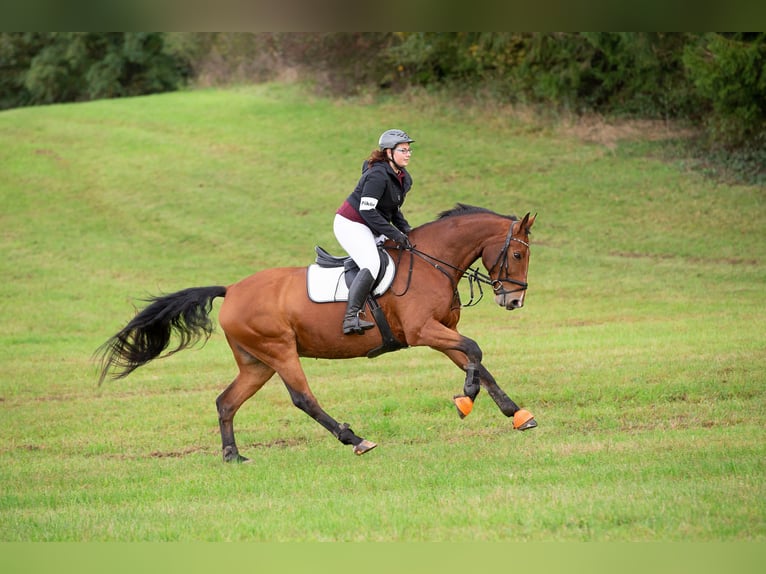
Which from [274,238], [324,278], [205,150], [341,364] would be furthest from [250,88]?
[324,278]

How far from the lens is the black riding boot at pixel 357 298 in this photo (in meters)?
9.71

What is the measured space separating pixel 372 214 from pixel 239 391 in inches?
95.1

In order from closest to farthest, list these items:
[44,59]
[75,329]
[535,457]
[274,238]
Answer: [535,457] → [75,329] → [274,238] → [44,59]

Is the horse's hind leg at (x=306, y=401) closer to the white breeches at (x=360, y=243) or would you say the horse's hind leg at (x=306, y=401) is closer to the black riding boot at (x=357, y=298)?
the black riding boot at (x=357, y=298)

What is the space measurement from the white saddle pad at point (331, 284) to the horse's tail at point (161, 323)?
1.09 metres

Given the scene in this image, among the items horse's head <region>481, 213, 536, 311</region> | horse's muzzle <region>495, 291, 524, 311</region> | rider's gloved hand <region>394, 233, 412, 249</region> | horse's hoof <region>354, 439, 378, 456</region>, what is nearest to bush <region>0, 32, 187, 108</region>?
rider's gloved hand <region>394, 233, 412, 249</region>

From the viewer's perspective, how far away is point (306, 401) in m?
9.95

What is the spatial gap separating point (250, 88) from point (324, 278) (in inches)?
1571

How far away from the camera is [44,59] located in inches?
2240

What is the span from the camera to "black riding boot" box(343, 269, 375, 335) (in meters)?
9.71

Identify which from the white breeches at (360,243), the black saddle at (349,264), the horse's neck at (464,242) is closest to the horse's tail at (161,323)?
the black saddle at (349,264)

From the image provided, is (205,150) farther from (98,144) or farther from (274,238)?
(274,238)

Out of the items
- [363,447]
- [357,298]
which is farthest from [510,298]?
[363,447]

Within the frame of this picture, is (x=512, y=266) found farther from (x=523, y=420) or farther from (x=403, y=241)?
(x=523, y=420)
